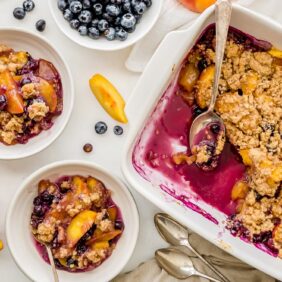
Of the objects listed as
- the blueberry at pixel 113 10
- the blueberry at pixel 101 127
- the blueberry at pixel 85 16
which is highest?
the blueberry at pixel 113 10

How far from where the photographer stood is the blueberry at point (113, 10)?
2.13 metres

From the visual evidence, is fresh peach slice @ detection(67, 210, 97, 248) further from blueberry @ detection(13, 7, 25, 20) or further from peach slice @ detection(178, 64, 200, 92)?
blueberry @ detection(13, 7, 25, 20)

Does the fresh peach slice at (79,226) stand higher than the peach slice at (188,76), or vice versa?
the peach slice at (188,76)

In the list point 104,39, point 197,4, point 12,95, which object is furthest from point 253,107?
point 12,95

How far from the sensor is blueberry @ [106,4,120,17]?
7.00 ft

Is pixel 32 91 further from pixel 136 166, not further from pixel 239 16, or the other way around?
pixel 239 16

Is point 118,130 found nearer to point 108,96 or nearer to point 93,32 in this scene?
point 108,96

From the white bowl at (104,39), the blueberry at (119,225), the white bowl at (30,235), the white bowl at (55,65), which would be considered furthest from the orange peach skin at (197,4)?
the blueberry at (119,225)

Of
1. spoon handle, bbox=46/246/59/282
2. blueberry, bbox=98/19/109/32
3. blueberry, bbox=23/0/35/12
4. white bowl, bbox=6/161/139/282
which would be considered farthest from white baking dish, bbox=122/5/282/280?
blueberry, bbox=23/0/35/12

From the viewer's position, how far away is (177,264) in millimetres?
2229

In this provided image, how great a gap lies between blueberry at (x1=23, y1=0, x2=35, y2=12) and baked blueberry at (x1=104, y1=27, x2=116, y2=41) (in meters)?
0.26

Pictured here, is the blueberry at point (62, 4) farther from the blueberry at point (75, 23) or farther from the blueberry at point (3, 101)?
the blueberry at point (3, 101)

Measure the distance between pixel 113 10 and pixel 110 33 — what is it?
0.07 m

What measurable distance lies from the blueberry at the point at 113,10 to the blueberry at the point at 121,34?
0.05 metres
